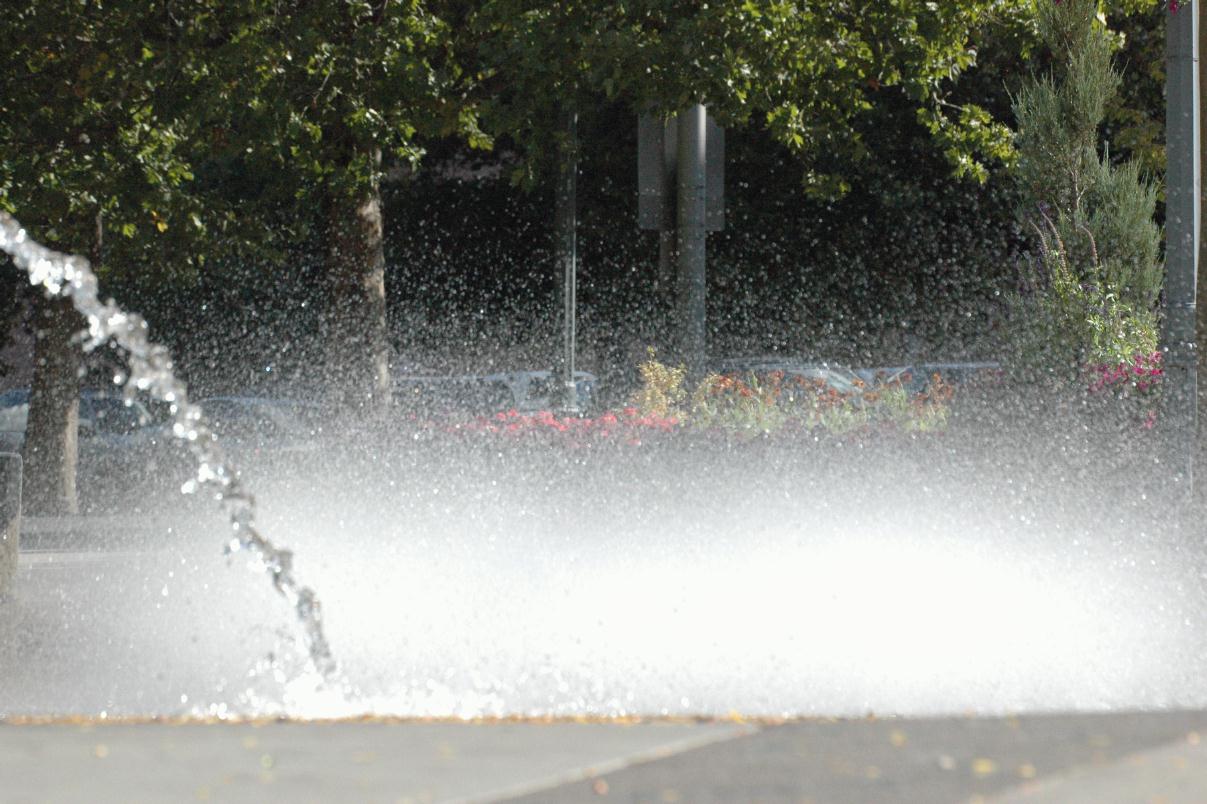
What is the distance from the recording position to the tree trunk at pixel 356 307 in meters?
16.3

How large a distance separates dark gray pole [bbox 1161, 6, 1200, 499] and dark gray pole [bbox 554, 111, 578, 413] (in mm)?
5199

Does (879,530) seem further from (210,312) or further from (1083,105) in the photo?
(210,312)

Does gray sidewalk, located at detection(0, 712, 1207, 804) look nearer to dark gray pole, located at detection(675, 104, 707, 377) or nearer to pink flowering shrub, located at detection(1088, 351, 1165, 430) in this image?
pink flowering shrub, located at detection(1088, 351, 1165, 430)

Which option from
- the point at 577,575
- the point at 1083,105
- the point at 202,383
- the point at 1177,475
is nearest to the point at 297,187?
the point at 1083,105

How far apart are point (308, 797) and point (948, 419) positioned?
823 centimetres

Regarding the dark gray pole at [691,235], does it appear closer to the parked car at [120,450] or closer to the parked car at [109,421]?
the parked car at [120,450]

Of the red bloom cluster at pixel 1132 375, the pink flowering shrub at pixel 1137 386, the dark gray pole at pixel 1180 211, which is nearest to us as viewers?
the dark gray pole at pixel 1180 211

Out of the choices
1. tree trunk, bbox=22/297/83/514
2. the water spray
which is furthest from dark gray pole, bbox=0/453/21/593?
tree trunk, bbox=22/297/83/514

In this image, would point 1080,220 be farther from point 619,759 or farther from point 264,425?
point 619,759

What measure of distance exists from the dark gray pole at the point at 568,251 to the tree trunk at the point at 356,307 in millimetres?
1632

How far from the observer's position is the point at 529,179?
16750mm

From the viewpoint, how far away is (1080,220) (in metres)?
14.9

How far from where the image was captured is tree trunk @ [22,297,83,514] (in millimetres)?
16703

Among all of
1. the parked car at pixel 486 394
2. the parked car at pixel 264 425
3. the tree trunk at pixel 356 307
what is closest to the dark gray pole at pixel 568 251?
the tree trunk at pixel 356 307
